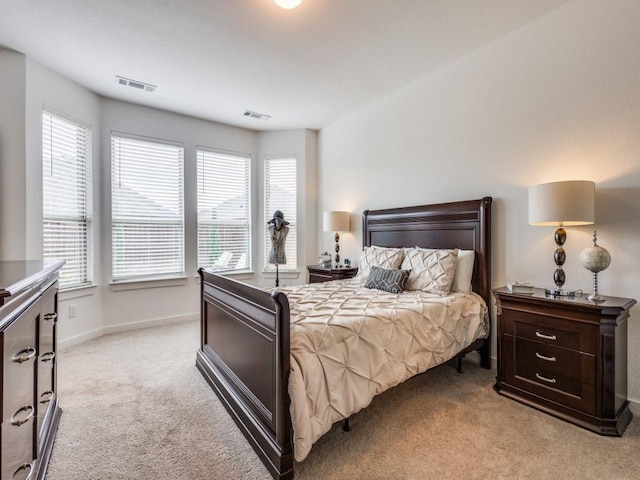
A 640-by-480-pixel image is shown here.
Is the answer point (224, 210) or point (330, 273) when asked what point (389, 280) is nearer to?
point (330, 273)

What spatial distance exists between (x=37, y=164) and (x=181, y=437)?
3.04 m

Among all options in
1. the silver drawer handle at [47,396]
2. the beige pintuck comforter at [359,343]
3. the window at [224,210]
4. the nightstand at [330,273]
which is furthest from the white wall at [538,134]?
the silver drawer handle at [47,396]

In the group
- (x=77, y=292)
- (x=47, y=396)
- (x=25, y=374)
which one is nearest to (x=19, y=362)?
(x=25, y=374)

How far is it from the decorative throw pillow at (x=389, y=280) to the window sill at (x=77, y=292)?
3.25 m

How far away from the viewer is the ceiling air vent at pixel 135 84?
3434mm

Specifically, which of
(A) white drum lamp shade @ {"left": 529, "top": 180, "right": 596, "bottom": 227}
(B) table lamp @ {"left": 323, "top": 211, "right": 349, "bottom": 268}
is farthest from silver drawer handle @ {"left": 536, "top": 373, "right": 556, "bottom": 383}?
(B) table lamp @ {"left": 323, "top": 211, "right": 349, "bottom": 268}

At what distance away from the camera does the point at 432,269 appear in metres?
2.87

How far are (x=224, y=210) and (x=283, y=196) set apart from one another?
953 millimetres

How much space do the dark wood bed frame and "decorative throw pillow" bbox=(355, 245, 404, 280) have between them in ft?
0.96

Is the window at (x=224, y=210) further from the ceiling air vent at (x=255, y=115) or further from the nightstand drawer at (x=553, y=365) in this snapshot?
the nightstand drawer at (x=553, y=365)

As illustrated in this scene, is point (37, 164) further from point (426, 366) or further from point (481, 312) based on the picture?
point (481, 312)

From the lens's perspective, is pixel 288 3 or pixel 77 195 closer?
pixel 288 3

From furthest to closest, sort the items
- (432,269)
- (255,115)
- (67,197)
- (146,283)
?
(255,115), (146,283), (67,197), (432,269)

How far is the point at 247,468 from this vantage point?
1.63 metres
